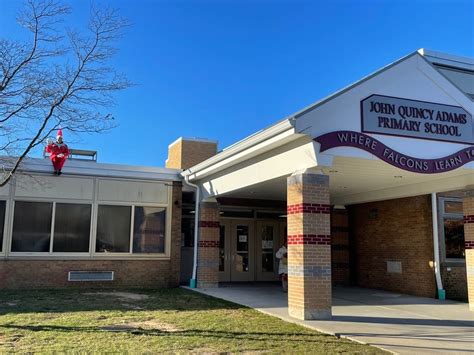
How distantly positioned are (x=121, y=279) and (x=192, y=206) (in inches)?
138

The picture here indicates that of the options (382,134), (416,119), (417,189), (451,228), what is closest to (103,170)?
(382,134)

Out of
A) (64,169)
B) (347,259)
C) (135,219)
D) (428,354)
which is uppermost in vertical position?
(64,169)

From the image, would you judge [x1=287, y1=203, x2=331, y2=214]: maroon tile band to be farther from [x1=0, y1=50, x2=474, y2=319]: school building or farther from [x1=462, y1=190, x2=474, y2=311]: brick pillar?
[x1=462, y1=190, x2=474, y2=311]: brick pillar

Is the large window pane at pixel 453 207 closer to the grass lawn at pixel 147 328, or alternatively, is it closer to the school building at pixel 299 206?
the school building at pixel 299 206

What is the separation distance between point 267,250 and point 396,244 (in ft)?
16.5

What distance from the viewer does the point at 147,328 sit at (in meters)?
8.13

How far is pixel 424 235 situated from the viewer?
1375 cm

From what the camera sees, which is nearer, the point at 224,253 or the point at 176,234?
the point at 176,234

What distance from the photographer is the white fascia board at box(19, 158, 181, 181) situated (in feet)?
46.2

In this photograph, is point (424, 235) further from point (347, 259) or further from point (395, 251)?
point (347, 259)

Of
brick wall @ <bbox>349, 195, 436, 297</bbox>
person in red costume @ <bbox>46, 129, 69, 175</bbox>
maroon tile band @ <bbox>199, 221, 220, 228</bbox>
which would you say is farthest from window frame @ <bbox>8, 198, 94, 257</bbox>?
brick wall @ <bbox>349, 195, 436, 297</bbox>

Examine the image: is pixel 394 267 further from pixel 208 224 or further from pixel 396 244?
pixel 208 224

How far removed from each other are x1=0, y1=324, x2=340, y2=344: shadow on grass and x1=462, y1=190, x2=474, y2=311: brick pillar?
5.53m

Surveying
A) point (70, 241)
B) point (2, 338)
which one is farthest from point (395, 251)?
point (2, 338)
